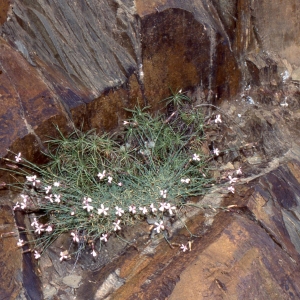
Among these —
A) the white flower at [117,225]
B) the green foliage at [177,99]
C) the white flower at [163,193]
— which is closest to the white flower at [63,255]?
the white flower at [117,225]

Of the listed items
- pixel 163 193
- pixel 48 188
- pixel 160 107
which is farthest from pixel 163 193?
pixel 160 107

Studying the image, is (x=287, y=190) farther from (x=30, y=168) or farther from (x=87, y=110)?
(x=30, y=168)

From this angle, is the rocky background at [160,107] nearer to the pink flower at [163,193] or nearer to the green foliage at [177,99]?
the green foliage at [177,99]

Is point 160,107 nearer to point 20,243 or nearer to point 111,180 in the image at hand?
point 111,180

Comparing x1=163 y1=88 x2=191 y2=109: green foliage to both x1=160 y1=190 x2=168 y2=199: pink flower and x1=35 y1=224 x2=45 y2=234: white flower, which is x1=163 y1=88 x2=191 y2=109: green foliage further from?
x1=35 y1=224 x2=45 y2=234: white flower

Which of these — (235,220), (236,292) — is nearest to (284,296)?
(236,292)

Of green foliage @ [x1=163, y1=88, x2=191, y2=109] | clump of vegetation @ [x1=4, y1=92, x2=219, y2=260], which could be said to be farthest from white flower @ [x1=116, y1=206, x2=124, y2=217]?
green foliage @ [x1=163, y1=88, x2=191, y2=109]
